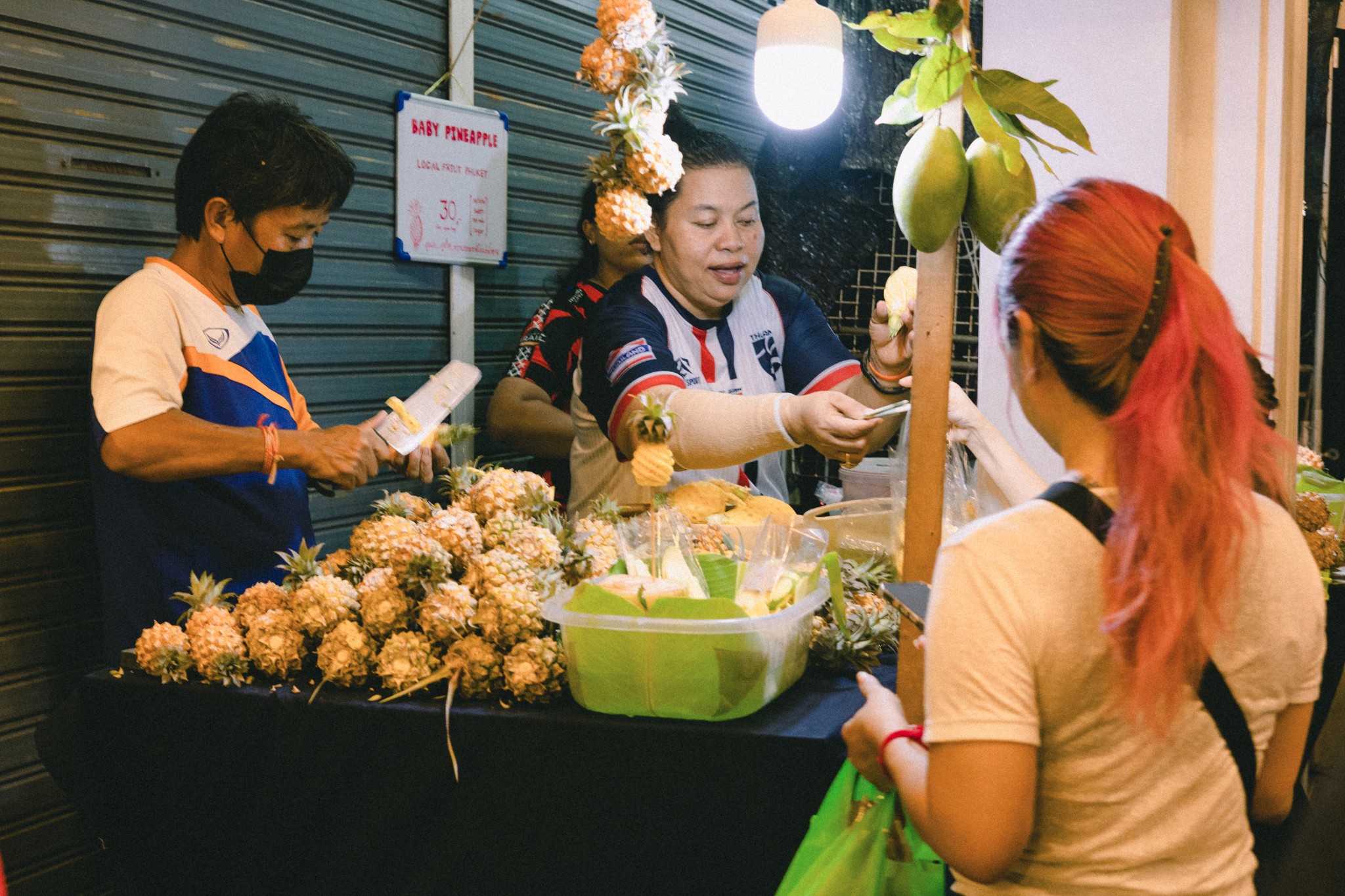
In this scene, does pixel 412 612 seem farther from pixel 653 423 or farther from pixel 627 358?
pixel 627 358

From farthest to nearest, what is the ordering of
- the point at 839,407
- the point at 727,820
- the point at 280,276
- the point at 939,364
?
the point at 280,276 < the point at 839,407 < the point at 727,820 < the point at 939,364

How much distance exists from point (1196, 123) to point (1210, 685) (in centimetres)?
211

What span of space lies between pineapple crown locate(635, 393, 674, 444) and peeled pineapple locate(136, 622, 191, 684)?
0.93 meters

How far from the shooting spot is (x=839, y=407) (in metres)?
2.26

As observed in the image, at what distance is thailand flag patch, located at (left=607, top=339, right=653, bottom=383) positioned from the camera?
8.72ft

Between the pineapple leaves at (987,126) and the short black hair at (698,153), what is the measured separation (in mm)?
1464

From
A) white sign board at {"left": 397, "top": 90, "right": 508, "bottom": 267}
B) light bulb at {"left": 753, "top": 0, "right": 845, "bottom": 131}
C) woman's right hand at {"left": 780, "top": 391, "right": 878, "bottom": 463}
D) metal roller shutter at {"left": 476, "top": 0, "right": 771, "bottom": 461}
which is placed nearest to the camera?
woman's right hand at {"left": 780, "top": 391, "right": 878, "bottom": 463}

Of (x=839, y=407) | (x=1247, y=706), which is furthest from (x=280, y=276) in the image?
(x=1247, y=706)

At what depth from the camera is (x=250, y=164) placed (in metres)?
2.29

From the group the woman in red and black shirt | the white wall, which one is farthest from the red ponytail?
the woman in red and black shirt

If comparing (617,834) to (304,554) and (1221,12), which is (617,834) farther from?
(1221,12)

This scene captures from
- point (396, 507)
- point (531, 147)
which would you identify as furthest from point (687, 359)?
point (531, 147)

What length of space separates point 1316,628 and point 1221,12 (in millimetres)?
2116

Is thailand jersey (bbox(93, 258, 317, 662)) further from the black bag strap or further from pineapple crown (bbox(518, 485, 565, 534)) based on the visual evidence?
the black bag strap
